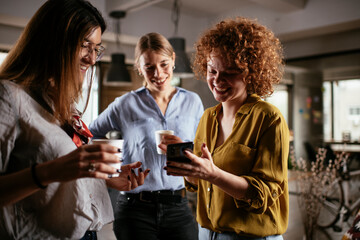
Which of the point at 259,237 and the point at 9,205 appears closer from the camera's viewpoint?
the point at 9,205

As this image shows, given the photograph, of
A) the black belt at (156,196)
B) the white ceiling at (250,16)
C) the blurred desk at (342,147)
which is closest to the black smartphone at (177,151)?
the black belt at (156,196)

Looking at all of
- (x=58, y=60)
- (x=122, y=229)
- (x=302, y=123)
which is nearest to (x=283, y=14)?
(x=302, y=123)

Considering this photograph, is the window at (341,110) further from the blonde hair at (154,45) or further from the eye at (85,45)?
the eye at (85,45)

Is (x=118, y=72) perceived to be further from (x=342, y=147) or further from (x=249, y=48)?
(x=342, y=147)

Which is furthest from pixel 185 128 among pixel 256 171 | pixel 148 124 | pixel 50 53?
pixel 50 53

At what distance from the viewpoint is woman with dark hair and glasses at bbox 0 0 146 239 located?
817mm

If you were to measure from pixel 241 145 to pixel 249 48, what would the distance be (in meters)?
0.40

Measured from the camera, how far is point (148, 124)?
1.90m

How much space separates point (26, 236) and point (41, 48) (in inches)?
22.2

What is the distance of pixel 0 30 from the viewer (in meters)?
4.46

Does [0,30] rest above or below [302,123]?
above

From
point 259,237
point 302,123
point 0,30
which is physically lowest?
point 259,237

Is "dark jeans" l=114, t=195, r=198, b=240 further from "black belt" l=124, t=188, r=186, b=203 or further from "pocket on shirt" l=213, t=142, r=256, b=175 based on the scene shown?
"pocket on shirt" l=213, t=142, r=256, b=175

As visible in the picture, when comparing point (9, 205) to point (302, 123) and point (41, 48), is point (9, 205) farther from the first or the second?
point (302, 123)
